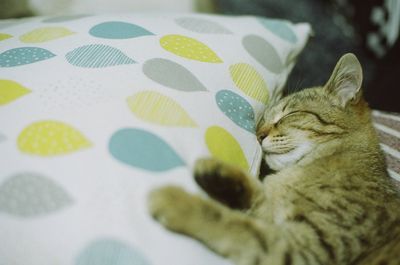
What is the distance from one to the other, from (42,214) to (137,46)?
0.44 meters

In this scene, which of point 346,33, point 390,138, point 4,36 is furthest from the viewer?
point 346,33

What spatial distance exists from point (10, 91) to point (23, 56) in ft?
0.42

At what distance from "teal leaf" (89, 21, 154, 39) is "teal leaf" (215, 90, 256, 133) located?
25 centimetres

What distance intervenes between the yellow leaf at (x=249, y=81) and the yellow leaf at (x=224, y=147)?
0.16m

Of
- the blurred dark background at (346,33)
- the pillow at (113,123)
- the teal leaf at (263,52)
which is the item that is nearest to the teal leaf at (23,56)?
the pillow at (113,123)

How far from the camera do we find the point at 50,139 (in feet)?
2.15

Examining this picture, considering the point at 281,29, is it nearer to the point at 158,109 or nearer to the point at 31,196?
the point at 158,109

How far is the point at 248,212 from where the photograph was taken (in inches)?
31.4

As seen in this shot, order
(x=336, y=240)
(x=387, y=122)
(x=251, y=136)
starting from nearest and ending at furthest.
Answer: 1. (x=336, y=240)
2. (x=251, y=136)
3. (x=387, y=122)

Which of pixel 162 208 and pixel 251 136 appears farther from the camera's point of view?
pixel 251 136

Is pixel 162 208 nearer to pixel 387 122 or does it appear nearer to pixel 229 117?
pixel 229 117

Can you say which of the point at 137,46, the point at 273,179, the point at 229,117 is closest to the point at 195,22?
the point at 137,46


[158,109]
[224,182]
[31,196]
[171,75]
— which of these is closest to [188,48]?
[171,75]

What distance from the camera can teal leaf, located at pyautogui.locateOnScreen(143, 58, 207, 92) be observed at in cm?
80
